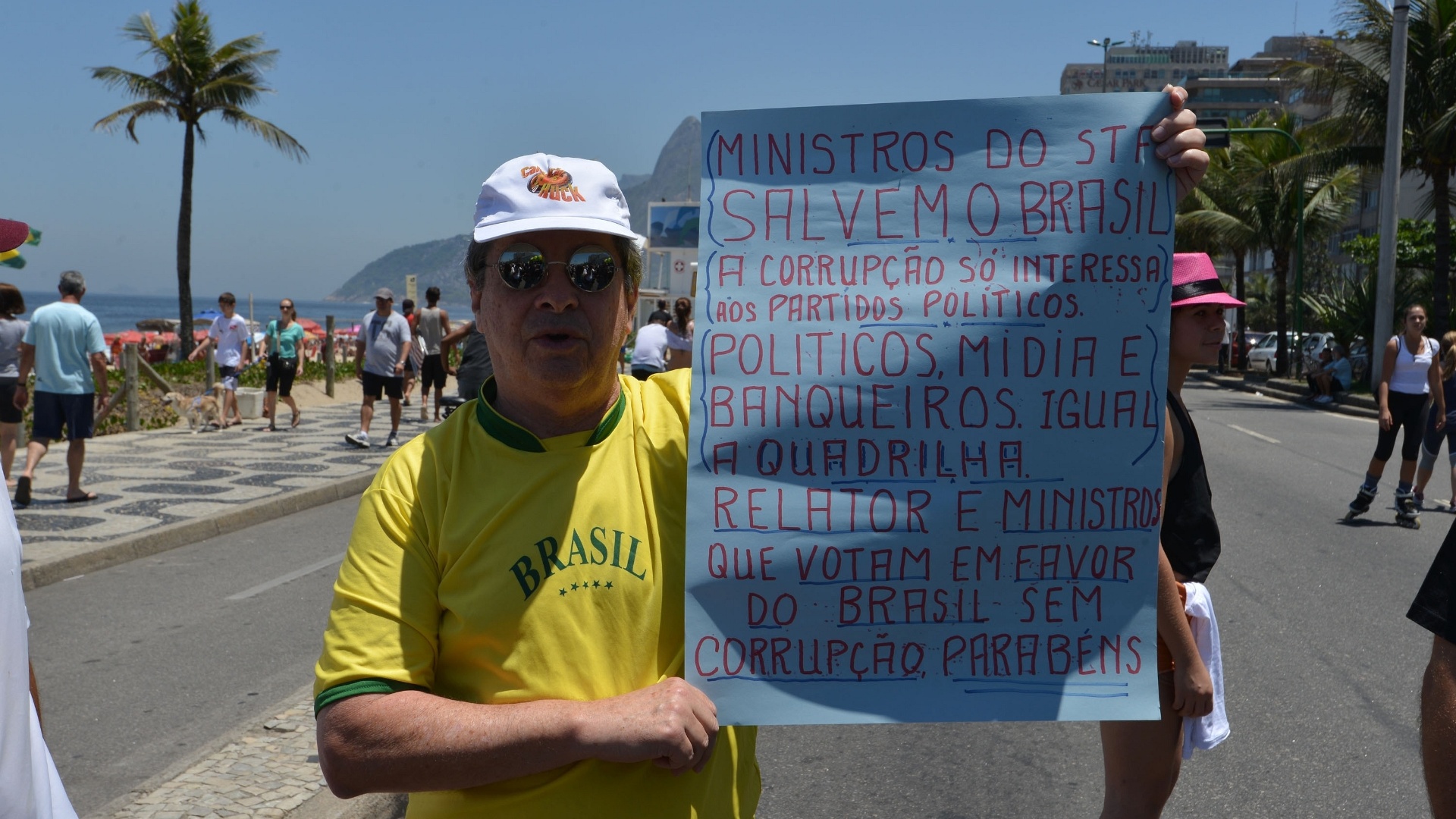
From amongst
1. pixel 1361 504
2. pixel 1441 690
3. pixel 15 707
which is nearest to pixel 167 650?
pixel 15 707

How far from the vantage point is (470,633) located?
1839mm

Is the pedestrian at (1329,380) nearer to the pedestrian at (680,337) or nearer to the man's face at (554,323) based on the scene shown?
the pedestrian at (680,337)

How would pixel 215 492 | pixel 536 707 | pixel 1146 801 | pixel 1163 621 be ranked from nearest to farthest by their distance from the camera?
pixel 536 707
pixel 1163 621
pixel 1146 801
pixel 215 492

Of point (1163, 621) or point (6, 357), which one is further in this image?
point (6, 357)

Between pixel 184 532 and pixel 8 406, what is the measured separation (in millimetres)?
2465

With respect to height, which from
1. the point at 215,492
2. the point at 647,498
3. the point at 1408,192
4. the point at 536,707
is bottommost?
the point at 215,492

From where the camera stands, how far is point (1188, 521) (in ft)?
9.69

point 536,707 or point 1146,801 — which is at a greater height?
point 536,707

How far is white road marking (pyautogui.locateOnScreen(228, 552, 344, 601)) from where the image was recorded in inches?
298

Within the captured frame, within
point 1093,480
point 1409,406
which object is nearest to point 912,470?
point 1093,480

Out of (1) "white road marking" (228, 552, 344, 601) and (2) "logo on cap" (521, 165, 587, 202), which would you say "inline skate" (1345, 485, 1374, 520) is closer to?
(1) "white road marking" (228, 552, 344, 601)

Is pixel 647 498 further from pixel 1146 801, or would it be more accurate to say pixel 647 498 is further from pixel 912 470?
pixel 1146 801

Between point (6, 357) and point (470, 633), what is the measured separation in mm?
10108

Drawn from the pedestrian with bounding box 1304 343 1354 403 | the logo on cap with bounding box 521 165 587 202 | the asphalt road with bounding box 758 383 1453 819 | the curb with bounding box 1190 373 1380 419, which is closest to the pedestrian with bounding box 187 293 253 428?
the asphalt road with bounding box 758 383 1453 819
